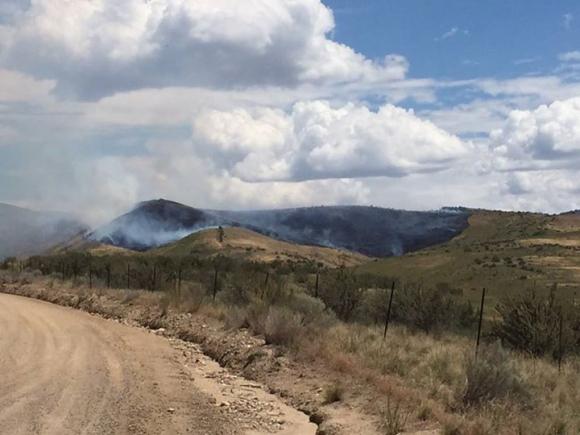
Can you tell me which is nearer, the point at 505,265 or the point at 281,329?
the point at 281,329

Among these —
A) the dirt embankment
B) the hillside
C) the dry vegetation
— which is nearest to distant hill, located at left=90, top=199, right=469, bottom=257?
the hillside

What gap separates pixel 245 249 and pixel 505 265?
53067 mm

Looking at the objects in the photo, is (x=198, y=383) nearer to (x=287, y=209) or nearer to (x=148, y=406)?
(x=148, y=406)

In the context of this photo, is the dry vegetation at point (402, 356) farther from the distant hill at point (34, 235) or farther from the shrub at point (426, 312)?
the distant hill at point (34, 235)

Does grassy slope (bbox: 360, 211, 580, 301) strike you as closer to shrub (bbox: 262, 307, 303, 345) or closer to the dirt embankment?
the dirt embankment

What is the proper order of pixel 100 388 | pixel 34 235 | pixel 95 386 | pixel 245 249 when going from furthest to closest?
pixel 34 235 → pixel 245 249 → pixel 95 386 → pixel 100 388

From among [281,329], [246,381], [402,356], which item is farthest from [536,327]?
[246,381]

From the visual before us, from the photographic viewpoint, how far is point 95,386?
1448cm

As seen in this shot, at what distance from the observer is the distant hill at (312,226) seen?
493ft

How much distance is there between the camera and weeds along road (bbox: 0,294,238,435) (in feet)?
38.0

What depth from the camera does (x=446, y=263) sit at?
7538 centimetres

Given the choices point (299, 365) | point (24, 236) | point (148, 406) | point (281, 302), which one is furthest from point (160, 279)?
point (24, 236)

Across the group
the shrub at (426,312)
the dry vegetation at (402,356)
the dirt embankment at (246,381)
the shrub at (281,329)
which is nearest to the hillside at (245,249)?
the dry vegetation at (402,356)

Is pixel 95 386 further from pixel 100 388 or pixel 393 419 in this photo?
pixel 393 419
